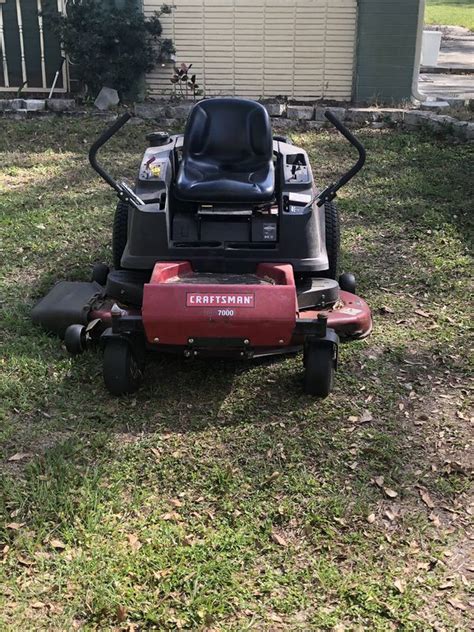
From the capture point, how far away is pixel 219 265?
12.7ft

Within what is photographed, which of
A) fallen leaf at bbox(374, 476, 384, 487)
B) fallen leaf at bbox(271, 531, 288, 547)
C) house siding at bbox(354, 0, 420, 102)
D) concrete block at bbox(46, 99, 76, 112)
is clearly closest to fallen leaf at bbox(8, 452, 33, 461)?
fallen leaf at bbox(271, 531, 288, 547)

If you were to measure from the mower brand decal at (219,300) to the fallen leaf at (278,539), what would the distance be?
1.00m

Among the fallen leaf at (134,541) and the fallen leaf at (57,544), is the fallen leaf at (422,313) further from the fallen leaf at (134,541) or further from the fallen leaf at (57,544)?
the fallen leaf at (57,544)

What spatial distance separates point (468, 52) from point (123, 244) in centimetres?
1369

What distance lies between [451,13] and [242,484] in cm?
2778

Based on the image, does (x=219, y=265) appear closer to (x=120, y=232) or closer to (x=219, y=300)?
(x=219, y=300)

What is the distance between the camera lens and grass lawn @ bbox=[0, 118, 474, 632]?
8.27ft

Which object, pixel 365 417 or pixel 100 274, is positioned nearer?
pixel 365 417

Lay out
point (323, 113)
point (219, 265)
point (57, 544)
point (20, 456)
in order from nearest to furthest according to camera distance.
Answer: point (57, 544)
point (20, 456)
point (219, 265)
point (323, 113)

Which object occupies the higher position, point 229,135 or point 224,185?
A: point 229,135

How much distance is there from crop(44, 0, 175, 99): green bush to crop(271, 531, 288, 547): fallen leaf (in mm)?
7715

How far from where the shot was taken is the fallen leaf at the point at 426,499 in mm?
3002

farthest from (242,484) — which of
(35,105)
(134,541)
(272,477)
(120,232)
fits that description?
(35,105)

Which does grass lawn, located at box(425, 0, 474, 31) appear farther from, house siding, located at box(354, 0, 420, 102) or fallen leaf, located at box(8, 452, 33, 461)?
fallen leaf, located at box(8, 452, 33, 461)
